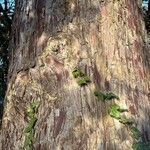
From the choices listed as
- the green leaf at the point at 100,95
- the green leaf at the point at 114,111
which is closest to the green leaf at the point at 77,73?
the green leaf at the point at 100,95

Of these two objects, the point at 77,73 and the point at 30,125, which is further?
the point at 77,73

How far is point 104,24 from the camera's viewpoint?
2752 millimetres

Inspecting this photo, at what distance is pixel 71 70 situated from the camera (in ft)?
8.32

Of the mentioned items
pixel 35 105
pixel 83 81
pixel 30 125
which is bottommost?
pixel 30 125

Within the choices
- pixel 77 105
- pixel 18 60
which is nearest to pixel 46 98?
pixel 77 105

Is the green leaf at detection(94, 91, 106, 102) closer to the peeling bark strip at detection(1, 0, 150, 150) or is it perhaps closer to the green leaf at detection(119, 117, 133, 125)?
the peeling bark strip at detection(1, 0, 150, 150)

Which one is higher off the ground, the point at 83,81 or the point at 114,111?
the point at 83,81

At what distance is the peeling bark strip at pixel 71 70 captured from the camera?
233 centimetres

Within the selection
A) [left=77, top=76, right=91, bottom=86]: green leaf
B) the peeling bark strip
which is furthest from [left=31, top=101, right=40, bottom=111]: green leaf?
[left=77, top=76, right=91, bottom=86]: green leaf

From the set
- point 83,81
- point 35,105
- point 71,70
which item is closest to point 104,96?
point 83,81

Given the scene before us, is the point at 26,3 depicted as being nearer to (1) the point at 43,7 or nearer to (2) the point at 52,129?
(1) the point at 43,7

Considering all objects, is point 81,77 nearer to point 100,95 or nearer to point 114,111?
point 100,95

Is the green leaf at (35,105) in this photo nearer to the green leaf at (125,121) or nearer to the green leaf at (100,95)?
the green leaf at (100,95)

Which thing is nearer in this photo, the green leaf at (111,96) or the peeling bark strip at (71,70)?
the peeling bark strip at (71,70)
